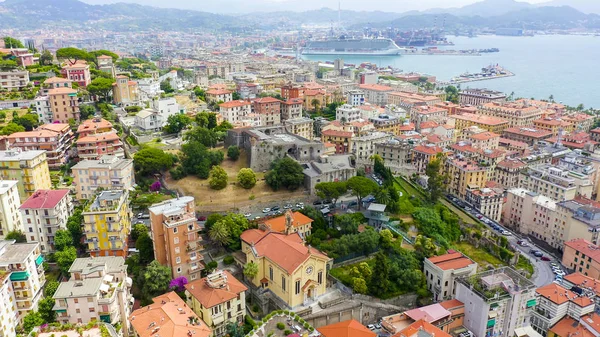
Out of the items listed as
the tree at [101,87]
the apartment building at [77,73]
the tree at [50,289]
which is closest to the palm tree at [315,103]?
the tree at [101,87]

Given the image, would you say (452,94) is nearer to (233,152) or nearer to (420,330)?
(233,152)

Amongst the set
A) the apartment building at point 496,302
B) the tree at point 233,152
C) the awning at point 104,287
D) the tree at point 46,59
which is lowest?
the apartment building at point 496,302

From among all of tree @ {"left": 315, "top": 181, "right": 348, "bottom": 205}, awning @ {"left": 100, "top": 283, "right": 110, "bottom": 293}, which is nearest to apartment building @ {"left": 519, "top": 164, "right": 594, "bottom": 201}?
tree @ {"left": 315, "top": 181, "right": 348, "bottom": 205}

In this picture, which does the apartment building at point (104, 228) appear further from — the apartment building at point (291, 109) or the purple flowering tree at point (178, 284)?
the apartment building at point (291, 109)

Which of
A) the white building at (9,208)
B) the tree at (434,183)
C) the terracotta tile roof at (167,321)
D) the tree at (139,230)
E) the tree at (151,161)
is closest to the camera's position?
the terracotta tile roof at (167,321)

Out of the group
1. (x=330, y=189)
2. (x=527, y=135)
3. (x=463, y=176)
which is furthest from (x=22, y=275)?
(x=527, y=135)

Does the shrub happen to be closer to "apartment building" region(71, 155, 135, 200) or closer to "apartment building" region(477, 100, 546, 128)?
"apartment building" region(71, 155, 135, 200)

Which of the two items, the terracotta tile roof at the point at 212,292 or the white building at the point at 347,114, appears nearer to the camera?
the terracotta tile roof at the point at 212,292

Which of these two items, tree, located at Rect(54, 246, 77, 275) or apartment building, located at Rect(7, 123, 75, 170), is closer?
tree, located at Rect(54, 246, 77, 275)

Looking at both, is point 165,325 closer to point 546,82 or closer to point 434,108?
point 434,108
